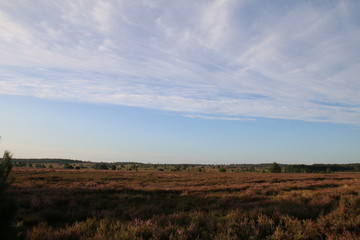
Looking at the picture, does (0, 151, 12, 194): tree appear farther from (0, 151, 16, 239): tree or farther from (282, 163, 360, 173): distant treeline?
(282, 163, 360, 173): distant treeline

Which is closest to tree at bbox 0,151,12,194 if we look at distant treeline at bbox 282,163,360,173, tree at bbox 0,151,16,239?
tree at bbox 0,151,16,239

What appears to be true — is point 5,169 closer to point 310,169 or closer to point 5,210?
point 5,210

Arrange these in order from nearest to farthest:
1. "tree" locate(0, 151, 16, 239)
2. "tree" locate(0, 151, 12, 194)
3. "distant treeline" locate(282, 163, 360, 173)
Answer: "tree" locate(0, 151, 16, 239), "tree" locate(0, 151, 12, 194), "distant treeline" locate(282, 163, 360, 173)

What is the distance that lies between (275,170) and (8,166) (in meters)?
92.5

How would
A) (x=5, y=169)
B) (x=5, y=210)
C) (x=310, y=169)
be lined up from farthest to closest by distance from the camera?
(x=310, y=169) < (x=5, y=169) < (x=5, y=210)

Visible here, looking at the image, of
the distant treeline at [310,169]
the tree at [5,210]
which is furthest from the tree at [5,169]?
the distant treeline at [310,169]

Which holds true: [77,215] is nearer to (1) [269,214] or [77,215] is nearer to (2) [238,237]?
(2) [238,237]

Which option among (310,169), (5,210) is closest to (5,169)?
(5,210)

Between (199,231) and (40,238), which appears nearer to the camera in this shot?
(40,238)

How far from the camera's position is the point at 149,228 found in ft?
18.7

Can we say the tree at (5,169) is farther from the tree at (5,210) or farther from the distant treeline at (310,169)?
the distant treeline at (310,169)

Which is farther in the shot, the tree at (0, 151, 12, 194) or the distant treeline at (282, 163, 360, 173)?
the distant treeline at (282, 163, 360, 173)

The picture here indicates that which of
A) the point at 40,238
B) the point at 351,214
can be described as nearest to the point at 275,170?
the point at 351,214

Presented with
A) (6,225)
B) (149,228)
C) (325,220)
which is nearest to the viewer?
(6,225)
